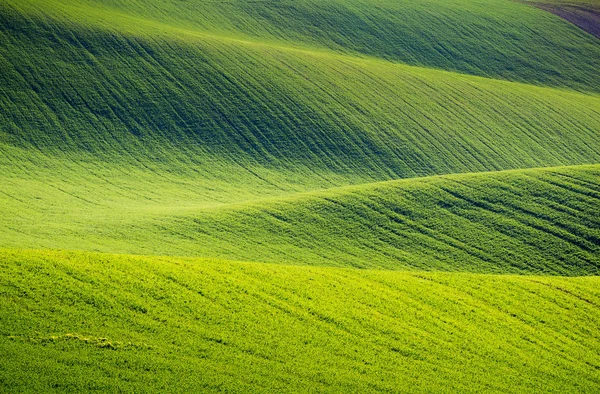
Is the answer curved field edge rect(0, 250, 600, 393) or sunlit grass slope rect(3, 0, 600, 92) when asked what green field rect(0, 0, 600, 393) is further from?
sunlit grass slope rect(3, 0, 600, 92)

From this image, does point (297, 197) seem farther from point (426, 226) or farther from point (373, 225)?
point (426, 226)

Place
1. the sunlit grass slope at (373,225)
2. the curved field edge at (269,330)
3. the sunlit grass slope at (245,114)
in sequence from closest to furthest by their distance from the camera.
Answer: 1. the curved field edge at (269,330)
2. the sunlit grass slope at (373,225)
3. the sunlit grass slope at (245,114)

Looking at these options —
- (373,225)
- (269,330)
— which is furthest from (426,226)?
(269,330)

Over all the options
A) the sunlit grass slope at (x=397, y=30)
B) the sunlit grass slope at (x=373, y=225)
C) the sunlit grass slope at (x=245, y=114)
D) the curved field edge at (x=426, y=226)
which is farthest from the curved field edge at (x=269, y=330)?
the sunlit grass slope at (x=397, y=30)

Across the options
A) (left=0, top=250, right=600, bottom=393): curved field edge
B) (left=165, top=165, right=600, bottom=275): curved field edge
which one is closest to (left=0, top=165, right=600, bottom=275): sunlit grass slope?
(left=165, top=165, right=600, bottom=275): curved field edge

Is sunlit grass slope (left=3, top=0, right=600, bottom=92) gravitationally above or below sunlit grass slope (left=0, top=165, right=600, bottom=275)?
above

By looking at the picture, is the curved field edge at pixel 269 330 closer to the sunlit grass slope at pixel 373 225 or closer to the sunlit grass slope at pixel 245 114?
the sunlit grass slope at pixel 373 225
